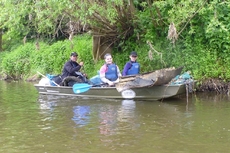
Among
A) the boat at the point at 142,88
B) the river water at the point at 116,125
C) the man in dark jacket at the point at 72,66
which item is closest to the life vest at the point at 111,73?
the boat at the point at 142,88

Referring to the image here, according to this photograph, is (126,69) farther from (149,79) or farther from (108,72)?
(149,79)

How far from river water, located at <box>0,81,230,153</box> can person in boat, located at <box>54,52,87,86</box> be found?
2.63ft

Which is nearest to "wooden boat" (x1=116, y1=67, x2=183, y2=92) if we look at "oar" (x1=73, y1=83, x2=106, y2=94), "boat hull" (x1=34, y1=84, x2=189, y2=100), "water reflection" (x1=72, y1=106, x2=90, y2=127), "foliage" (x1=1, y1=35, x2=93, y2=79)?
"boat hull" (x1=34, y1=84, x2=189, y2=100)

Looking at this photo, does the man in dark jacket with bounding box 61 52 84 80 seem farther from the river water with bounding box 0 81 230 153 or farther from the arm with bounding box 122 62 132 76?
the arm with bounding box 122 62 132 76

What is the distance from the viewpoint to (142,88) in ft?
40.2

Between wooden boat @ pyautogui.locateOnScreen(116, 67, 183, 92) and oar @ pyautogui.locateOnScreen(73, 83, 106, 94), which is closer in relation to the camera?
wooden boat @ pyautogui.locateOnScreen(116, 67, 183, 92)

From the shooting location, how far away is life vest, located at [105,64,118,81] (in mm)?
13062

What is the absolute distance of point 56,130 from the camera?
8469 millimetres

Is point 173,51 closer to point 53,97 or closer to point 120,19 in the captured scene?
point 120,19

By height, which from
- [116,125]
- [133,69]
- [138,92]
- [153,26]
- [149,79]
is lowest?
[116,125]

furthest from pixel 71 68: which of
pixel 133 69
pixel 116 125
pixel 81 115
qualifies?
pixel 116 125

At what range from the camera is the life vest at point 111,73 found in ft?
42.9

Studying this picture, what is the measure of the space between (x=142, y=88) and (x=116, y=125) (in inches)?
141

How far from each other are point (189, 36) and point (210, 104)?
3.52 meters
